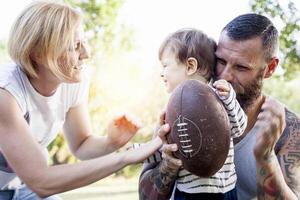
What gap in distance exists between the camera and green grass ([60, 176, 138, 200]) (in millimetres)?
9273

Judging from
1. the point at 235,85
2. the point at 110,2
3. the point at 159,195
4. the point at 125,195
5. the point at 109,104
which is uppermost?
the point at 235,85

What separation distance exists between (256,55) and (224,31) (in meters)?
0.21

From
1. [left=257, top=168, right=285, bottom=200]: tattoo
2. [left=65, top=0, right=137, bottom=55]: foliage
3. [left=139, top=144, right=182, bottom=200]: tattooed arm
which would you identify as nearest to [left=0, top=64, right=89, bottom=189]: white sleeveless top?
[left=139, top=144, right=182, bottom=200]: tattooed arm

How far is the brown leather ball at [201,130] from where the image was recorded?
221 cm

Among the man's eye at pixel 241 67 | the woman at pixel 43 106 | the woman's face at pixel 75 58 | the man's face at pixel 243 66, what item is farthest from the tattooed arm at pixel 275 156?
the woman's face at pixel 75 58

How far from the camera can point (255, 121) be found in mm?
2938

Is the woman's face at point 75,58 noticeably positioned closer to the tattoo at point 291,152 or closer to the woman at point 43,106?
the woman at point 43,106

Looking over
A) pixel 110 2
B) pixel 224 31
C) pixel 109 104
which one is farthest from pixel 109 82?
pixel 224 31

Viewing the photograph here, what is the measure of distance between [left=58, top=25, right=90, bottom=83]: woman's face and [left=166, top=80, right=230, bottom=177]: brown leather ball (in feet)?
2.19

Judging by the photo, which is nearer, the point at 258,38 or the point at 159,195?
the point at 159,195

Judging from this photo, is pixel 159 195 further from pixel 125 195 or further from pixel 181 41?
pixel 125 195

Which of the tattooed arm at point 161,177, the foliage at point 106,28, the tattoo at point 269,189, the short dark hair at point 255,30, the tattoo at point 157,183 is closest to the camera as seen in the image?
the tattooed arm at point 161,177

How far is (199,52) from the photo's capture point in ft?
8.25

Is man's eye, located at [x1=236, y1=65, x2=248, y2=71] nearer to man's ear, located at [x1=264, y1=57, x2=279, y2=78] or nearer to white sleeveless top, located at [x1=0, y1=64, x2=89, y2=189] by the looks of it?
man's ear, located at [x1=264, y1=57, x2=279, y2=78]
